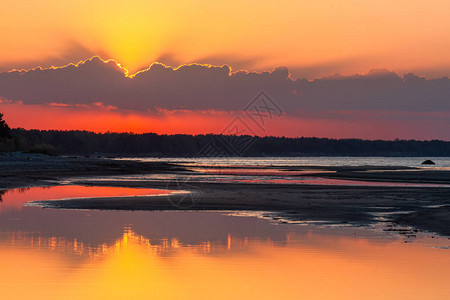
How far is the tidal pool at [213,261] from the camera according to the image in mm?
14336

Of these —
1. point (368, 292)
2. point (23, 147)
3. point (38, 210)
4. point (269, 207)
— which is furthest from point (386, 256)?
point (23, 147)

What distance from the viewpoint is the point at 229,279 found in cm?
1562

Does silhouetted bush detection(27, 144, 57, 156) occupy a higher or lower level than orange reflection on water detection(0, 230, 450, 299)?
higher

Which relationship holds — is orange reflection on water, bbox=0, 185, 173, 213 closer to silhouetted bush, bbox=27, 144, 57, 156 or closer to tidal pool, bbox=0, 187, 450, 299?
tidal pool, bbox=0, 187, 450, 299

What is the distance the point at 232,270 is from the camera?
16750mm

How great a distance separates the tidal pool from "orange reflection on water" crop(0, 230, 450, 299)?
1.0 inches

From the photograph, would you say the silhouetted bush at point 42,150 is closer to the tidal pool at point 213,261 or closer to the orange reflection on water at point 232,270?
the tidal pool at point 213,261

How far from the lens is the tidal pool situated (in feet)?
47.0

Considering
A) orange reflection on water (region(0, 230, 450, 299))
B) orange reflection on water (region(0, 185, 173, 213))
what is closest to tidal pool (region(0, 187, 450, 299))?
orange reflection on water (region(0, 230, 450, 299))

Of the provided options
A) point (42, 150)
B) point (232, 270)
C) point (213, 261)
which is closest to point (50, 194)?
point (213, 261)

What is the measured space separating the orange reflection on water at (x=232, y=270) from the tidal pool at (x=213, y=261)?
0.03 m

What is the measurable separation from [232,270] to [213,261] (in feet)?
4.37

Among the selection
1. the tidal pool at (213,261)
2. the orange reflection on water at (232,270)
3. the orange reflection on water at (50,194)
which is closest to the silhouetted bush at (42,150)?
the orange reflection on water at (50,194)

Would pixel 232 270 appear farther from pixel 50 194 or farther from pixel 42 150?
pixel 42 150
